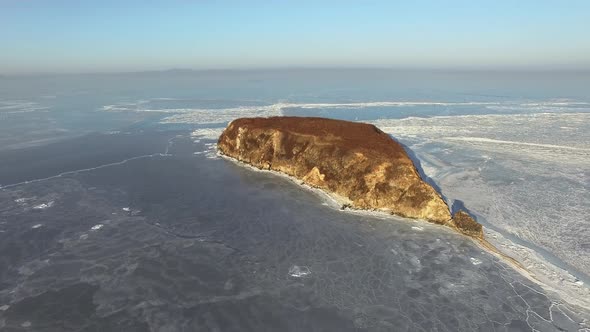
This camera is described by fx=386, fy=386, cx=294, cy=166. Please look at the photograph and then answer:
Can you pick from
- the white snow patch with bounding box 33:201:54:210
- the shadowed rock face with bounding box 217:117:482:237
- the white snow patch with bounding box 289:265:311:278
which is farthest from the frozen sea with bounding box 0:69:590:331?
the shadowed rock face with bounding box 217:117:482:237

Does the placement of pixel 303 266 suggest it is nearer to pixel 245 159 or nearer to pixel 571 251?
pixel 571 251

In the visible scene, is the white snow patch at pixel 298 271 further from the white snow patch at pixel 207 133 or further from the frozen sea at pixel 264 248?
the white snow patch at pixel 207 133

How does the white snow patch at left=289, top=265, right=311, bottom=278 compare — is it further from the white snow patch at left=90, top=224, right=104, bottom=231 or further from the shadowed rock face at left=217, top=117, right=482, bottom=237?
the white snow patch at left=90, top=224, right=104, bottom=231

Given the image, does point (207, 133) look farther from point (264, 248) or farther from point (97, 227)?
point (264, 248)

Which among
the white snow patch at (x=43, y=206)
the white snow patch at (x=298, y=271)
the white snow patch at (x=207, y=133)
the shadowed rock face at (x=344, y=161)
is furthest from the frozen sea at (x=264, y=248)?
the white snow patch at (x=207, y=133)

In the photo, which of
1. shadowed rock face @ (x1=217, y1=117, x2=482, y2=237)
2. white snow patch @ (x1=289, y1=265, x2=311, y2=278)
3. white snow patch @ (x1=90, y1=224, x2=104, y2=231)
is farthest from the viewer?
shadowed rock face @ (x1=217, y1=117, x2=482, y2=237)

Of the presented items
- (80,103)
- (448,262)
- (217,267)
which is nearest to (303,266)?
(217,267)
